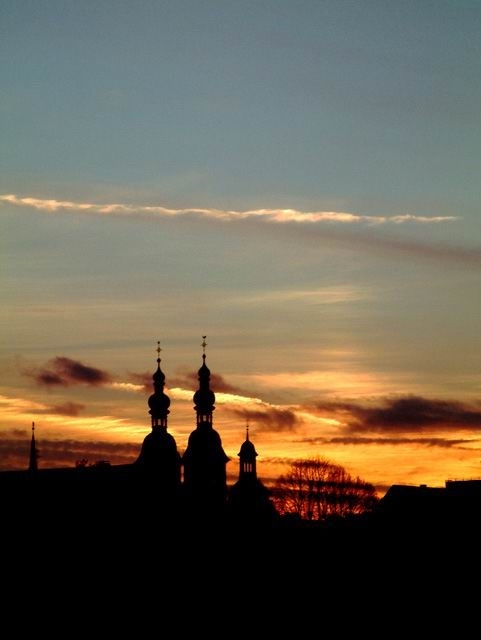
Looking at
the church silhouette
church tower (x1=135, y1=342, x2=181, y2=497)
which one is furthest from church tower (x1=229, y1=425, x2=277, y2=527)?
church tower (x1=135, y1=342, x2=181, y2=497)

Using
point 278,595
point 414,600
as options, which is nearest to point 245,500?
point 278,595

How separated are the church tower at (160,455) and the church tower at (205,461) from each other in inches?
45.1

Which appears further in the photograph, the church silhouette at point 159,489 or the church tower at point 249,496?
the church tower at point 249,496

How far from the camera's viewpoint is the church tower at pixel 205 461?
440ft

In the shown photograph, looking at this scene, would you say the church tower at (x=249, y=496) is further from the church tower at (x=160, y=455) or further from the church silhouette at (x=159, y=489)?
the church tower at (x=160, y=455)

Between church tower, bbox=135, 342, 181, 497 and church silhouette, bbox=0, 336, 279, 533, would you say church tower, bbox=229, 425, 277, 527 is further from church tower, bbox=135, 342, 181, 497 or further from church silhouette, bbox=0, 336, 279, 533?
church tower, bbox=135, 342, 181, 497

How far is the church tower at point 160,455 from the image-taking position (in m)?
132

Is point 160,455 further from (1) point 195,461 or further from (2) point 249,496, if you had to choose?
(2) point 249,496

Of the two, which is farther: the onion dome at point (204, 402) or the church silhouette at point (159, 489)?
the onion dome at point (204, 402)

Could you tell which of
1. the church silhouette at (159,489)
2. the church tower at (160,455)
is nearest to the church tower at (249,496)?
the church silhouette at (159,489)

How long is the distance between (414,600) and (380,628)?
2543mm

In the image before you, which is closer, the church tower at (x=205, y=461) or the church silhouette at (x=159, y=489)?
the church silhouette at (x=159, y=489)

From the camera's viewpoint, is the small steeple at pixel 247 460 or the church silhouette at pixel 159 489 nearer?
the church silhouette at pixel 159 489

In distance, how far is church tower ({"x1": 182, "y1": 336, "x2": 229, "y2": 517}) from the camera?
5285 inches
